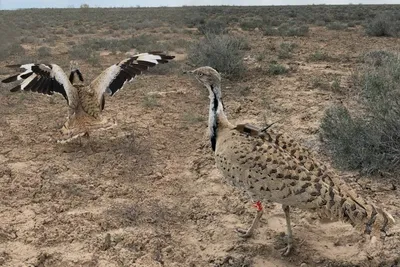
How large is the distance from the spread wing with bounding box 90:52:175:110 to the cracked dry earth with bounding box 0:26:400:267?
2.35ft

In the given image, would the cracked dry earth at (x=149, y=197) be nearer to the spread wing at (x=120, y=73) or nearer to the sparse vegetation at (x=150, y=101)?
the sparse vegetation at (x=150, y=101)

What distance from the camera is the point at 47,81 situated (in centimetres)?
699

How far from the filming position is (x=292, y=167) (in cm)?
388

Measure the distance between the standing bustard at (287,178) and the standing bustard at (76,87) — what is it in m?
2.84

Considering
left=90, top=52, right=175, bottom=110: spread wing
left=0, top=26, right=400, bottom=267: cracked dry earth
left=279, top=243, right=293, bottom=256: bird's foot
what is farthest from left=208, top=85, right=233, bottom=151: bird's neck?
left=90, top=52, right=175, bottom=110: spread wing

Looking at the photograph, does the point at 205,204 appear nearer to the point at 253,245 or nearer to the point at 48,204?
the point at 253,245

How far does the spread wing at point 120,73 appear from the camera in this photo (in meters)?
7.12

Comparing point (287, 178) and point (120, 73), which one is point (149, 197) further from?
point (120, 73)

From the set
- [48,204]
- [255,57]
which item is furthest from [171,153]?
[255,57]

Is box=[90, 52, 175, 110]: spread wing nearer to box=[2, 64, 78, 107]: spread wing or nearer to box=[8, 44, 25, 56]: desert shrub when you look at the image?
box=[2, 64, 78, 107]: spread wing

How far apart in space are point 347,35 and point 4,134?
50.6ft

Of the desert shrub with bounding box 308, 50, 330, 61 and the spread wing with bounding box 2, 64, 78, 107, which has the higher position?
the spread wing with bounding box 2, 64, 78, 107

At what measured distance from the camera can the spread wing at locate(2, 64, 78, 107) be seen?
6.87m

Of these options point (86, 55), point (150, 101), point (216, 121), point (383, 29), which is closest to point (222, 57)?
point (150, 101)
